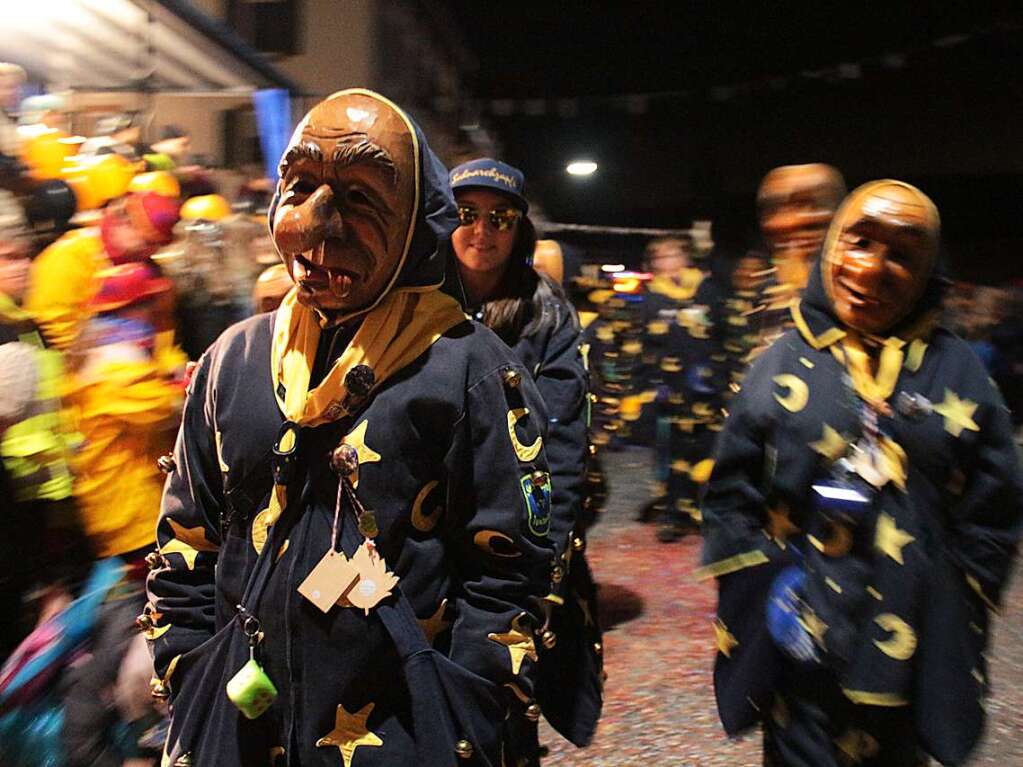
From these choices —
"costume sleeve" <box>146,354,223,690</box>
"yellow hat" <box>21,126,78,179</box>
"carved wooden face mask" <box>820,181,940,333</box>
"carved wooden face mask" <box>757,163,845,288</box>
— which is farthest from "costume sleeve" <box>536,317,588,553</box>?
"yellow hat" <box>21,126,78,179</box>

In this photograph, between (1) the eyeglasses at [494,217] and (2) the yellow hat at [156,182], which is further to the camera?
(2) the yellow hat at [156,182]

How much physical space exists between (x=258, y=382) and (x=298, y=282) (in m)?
0.21

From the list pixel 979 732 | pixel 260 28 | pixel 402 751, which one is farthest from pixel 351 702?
pixel 260 28

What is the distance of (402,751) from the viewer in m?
1.72

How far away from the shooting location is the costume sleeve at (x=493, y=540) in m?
1.79

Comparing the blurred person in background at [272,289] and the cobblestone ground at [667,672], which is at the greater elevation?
the blurred person in background at [272,289]

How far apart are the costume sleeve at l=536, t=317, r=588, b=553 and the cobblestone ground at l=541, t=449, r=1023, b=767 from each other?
1166 mm

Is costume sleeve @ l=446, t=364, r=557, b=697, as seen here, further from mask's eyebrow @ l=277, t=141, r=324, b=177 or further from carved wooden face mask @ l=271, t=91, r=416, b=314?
mask's eyebrow @ l=277, t=141, r=324, b=177

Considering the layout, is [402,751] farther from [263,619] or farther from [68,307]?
[68,307]

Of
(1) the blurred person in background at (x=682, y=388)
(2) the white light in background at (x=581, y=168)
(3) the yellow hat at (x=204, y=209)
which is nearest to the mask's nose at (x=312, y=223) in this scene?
(3) the yellow hat at (x=204, y=209)

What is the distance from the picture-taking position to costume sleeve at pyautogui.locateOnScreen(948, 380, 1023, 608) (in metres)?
2.27

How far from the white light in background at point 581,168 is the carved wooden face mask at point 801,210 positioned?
53.2 ft

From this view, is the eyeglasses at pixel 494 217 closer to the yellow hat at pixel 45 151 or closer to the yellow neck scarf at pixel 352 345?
the yellow neck scarf at pixel 352 345

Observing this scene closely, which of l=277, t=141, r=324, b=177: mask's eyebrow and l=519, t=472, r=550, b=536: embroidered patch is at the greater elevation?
l=277, t=141, r=324, b=177: mask's eyebrow
